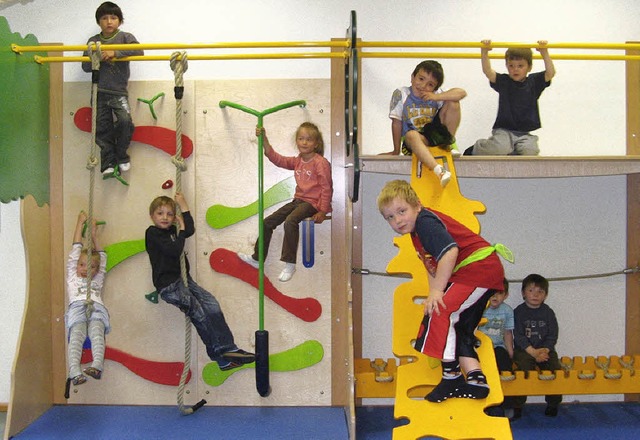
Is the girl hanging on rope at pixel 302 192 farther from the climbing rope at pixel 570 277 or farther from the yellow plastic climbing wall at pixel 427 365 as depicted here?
the yellow plastic climbing wall at pixel 427 365

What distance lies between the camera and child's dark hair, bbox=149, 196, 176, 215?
3564mm

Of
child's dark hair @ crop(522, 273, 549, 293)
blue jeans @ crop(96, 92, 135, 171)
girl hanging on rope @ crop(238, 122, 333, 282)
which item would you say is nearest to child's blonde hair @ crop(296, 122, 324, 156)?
girl hanging on rope @ crop(238, 122, 333, 282)

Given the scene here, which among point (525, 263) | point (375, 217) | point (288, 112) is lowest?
point (525, 263)

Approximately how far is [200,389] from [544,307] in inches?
80.7

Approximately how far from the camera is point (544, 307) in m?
3.80

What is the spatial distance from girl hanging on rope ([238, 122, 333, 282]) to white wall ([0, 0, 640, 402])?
384 mm

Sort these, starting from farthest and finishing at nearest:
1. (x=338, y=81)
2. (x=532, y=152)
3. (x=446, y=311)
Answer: (x=338, y=81) < (x=532, y=152) < (x=446, y=311)

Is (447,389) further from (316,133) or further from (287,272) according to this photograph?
(316,133)

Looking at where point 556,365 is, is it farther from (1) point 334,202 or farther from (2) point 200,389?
(2) point 200,389

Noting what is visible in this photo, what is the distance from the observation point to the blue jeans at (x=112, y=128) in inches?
145

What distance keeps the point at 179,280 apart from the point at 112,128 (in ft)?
3.10

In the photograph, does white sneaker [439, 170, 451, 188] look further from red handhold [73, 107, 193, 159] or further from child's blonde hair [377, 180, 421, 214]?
red handhold [73, 107, 193, 159]

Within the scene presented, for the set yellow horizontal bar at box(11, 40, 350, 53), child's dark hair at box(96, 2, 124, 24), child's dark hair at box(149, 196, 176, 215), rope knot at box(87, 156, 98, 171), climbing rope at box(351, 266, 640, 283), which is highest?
child's dark hair at box(96, 2, 124, 24)

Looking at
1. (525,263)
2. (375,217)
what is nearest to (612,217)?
(525,263)
